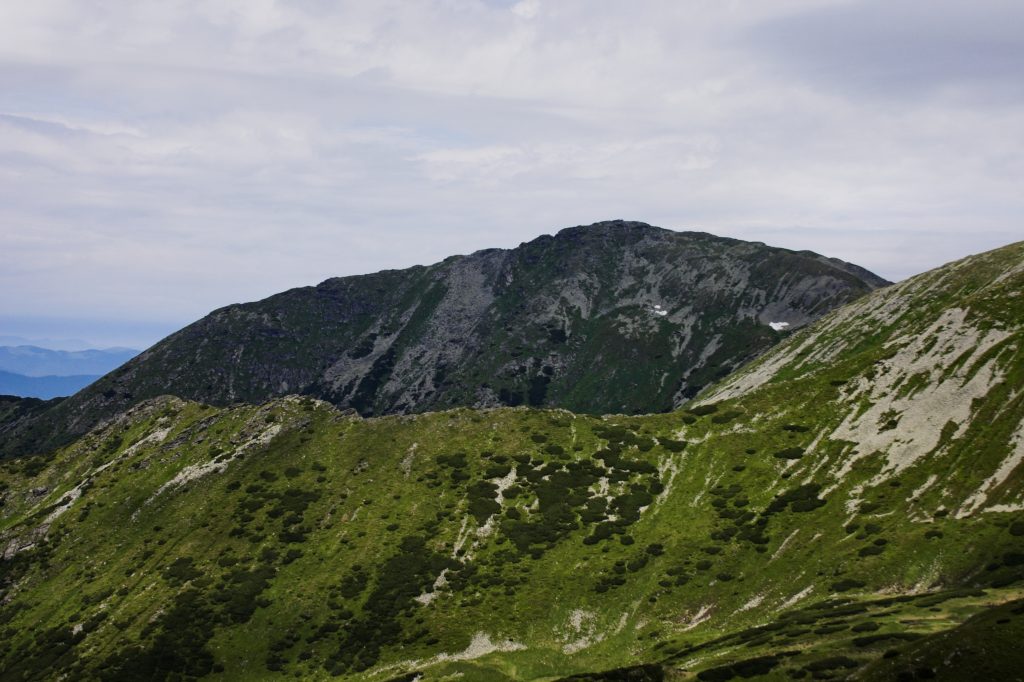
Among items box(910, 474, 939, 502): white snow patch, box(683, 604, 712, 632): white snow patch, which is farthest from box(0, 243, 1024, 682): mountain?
box(910, 474, 939, 502): white snow patch

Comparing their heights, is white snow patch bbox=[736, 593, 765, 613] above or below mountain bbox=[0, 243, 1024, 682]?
below

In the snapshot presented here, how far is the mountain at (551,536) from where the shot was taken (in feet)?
228

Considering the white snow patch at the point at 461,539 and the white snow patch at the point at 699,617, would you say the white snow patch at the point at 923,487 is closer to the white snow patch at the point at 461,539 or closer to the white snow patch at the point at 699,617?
the white snow patch at the point at 699,617

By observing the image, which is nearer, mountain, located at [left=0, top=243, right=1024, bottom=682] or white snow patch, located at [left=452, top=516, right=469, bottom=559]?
mountain, located at [left=0, top=243, right=1024, bottom=682]

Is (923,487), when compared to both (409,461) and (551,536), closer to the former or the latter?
(551,536)

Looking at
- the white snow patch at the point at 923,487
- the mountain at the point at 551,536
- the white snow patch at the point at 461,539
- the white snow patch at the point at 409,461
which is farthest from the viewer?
the white snow patch at the point at 409,461

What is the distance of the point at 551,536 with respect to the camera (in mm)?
97875

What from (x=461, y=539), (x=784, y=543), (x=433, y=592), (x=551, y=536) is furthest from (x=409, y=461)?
(x=784, y=543)

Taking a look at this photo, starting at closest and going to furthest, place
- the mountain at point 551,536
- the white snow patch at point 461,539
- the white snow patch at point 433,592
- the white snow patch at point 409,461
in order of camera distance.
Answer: the mountain at point 551,536, the white snow patch at point 433,592, the white snow patch at point 461,539, the white snow patch at point 409,461

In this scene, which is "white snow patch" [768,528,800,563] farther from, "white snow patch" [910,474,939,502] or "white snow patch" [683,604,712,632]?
"white snow patch" [910,474,939,502]

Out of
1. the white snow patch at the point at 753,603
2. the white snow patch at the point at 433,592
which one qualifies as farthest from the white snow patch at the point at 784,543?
the white snow patch at the point at 433,592

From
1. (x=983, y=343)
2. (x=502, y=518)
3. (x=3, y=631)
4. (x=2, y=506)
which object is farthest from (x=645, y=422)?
(x=2, y=506)

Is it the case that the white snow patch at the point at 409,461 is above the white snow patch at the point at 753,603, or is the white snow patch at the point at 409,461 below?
above

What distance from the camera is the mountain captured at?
228 ft
